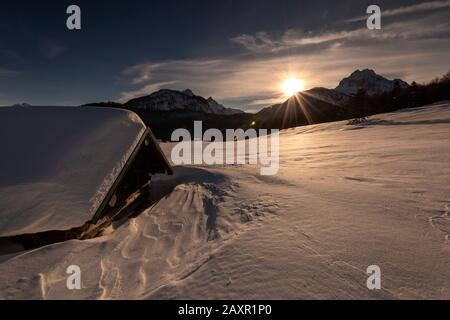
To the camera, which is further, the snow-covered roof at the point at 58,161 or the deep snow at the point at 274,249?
the snow-covered roof at the point at 58,161

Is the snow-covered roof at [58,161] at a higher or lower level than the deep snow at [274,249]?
higher

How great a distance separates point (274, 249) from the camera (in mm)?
2641

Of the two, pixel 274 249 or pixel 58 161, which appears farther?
pixel 58 161

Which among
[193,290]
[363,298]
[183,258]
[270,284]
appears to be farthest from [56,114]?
[363,298]

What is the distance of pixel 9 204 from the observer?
123 inches

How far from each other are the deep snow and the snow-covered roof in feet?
1.44

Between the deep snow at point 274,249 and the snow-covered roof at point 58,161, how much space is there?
0.44 metres

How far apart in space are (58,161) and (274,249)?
10.9 ft

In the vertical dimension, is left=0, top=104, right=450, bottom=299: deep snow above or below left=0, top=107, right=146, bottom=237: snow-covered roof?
below

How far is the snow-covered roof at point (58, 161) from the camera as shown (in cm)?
310

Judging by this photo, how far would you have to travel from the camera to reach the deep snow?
2125mm

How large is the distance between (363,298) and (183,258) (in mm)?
1747

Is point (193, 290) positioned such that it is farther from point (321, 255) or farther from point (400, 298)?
point (400, 298)

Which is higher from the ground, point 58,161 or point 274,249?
point 58,161
